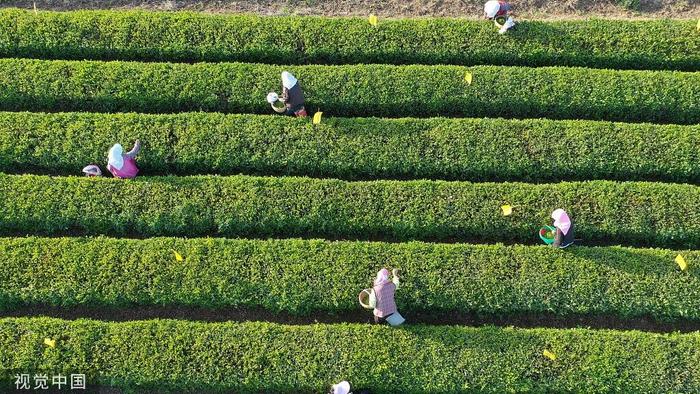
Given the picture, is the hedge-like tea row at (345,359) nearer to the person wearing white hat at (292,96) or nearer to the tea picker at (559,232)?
the tea picker at (559,232)

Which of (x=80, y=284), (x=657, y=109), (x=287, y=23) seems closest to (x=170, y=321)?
(x=80, y=284)

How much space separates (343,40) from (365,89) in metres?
1.37

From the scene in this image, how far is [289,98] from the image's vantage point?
11062mm

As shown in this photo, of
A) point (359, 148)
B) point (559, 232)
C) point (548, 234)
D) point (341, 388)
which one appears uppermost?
point (359, 148)

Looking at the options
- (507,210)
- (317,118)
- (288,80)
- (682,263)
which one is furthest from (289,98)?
(682,263)

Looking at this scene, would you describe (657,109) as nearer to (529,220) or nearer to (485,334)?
(529,220)

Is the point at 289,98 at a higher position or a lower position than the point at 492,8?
lower

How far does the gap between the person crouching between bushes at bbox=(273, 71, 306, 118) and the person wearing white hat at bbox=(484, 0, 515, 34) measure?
452cm

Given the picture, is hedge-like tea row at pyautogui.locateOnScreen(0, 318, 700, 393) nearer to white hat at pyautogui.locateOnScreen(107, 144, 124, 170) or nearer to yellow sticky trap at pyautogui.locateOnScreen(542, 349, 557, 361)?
yellow sticky trap at pyautogui.locateOnScreen(542, 349, 557, 361)

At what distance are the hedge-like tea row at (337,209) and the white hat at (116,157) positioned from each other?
416mm

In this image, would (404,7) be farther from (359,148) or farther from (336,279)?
(336,279)

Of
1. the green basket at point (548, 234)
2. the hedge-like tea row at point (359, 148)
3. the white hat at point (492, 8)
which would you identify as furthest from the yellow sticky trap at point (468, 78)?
the green basket at point (548, 234)

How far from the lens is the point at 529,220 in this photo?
10.7 metres

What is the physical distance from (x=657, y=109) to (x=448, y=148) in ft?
15.0
